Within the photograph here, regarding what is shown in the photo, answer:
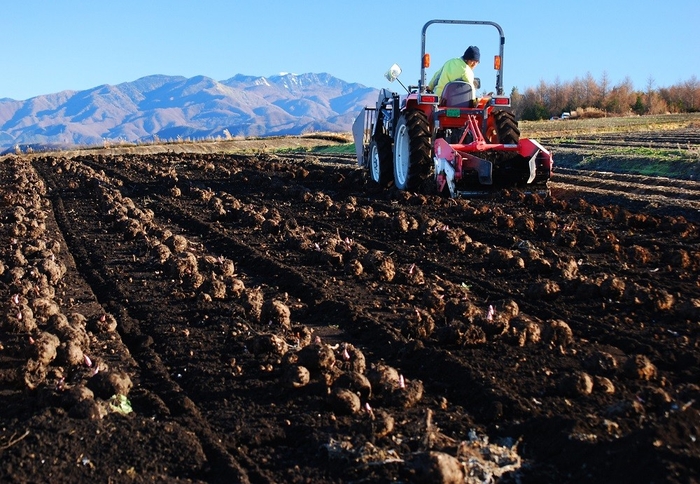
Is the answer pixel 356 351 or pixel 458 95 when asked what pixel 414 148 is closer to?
pixel 458 95

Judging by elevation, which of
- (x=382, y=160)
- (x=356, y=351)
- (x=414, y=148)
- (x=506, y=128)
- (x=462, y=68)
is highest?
(x=462, y=68)

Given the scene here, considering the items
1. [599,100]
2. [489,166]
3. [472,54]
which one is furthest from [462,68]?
[599,100]

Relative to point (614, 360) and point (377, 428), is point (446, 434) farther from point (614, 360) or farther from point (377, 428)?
point (614, 360)

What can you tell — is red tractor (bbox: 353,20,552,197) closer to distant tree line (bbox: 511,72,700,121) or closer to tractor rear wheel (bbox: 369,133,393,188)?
tractor rear wheel (bbox: 369,133,393,188)

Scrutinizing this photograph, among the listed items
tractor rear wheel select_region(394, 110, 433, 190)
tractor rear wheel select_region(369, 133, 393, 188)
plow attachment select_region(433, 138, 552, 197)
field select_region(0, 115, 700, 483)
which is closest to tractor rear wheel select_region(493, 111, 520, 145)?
plow attachment select_region(433, 138, 552, 197)

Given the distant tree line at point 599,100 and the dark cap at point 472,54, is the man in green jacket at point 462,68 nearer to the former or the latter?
the dark cap at point 472,54

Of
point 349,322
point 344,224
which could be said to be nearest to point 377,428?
point 349,322

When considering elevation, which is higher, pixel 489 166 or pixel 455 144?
pixel 455 144

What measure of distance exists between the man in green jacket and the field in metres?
2.86

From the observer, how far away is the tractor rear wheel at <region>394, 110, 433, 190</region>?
37.3 feet

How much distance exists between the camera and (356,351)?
4492 millimetres

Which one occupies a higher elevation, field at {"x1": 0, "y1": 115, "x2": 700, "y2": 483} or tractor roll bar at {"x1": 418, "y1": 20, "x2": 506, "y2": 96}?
tractor roll bar at {"x1": 418, "y1": 20, "x2": 506, "y2": 96}

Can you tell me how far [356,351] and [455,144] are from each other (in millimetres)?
7319

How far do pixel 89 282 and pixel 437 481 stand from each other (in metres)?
4.55
